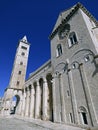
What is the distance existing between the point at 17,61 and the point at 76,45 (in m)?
26.3

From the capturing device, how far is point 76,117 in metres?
11.4

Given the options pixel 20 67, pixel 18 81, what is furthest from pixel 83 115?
pixel 20 67

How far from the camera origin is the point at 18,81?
3272cm

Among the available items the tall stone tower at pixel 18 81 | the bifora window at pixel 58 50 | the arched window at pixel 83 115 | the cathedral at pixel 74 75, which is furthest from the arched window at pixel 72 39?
the tall stone tower at pixel 18 81

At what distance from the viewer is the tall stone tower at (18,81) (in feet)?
92.6

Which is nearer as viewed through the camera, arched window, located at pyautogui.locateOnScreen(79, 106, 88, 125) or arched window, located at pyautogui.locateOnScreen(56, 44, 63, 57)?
arched window, located at pyautogui.locateOnScreen(79, 106, 88, 125)

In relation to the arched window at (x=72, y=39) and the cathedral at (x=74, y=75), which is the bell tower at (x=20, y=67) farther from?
the arched window at (x=72, y=39)

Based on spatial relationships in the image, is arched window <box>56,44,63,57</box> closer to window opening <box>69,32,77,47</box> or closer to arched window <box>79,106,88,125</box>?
window opening <box>69,32,77,47</box>

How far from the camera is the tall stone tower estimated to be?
92.6 feet

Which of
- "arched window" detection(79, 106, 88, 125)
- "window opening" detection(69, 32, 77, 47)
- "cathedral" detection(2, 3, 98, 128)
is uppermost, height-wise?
"window opening" detection(69, 32, 77, 47)

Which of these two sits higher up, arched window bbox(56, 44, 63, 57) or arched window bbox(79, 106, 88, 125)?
arched window bbox(56, 44, 63, 57)

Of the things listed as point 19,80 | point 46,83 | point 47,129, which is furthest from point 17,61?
point 47,129

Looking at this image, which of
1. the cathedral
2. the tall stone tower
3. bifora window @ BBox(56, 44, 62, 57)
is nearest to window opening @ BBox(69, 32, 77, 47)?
the cathedral

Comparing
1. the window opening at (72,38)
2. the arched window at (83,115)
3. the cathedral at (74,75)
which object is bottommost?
the arched window at (83,115)
